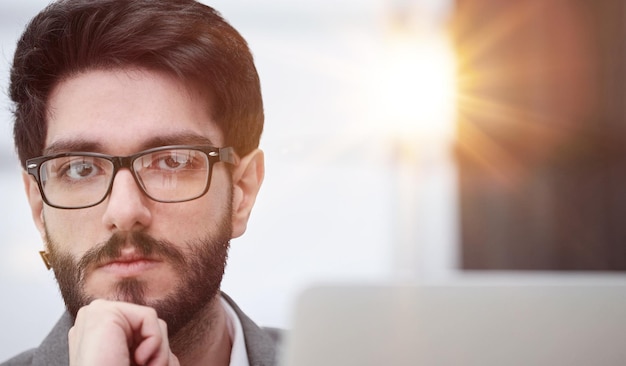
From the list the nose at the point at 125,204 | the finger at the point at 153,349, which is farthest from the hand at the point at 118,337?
the nose at the point at 125,204

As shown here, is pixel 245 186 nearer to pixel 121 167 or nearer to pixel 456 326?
pixel 121 167

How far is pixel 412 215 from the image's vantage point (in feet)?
5.00

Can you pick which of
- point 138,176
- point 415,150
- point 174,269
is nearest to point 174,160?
point 138,176

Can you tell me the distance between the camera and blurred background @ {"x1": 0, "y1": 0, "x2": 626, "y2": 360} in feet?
3.57

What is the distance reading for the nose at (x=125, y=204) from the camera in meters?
0.94

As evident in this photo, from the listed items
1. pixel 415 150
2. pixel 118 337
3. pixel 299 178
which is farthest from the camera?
pixel 415 150

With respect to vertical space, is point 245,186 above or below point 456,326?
above

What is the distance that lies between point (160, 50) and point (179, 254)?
0.31 meters

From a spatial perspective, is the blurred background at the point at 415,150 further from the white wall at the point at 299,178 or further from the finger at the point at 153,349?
the finger at the point at 153,349

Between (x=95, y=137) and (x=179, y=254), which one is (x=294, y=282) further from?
(x=95, y=137)

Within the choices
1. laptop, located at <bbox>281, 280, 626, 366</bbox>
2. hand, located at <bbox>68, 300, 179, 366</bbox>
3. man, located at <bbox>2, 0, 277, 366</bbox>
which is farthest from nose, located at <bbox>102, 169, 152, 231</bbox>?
laptop, located at <bbox>281, 280, 626, 366</bbox>

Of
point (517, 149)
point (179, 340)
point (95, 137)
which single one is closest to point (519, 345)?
point (179, 340)

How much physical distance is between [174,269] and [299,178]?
30cm

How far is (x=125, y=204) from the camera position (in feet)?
3.09
